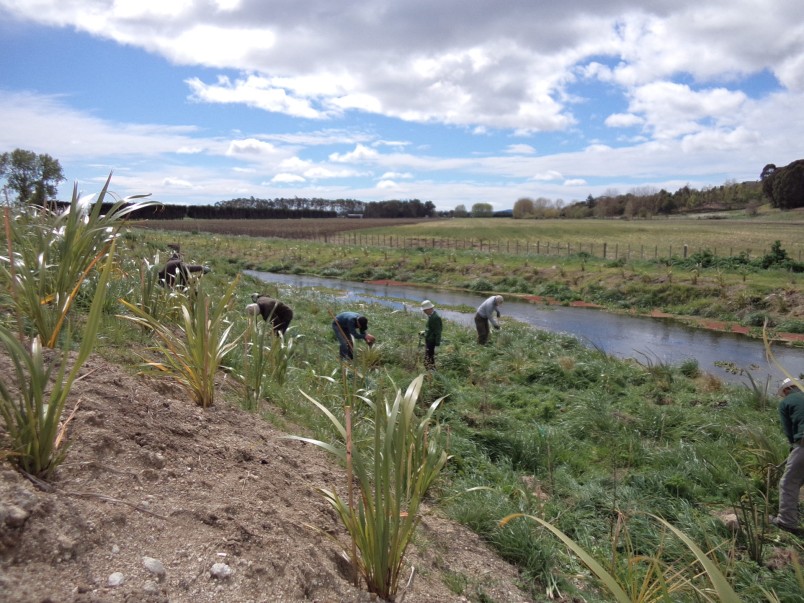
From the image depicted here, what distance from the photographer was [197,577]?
2.19m

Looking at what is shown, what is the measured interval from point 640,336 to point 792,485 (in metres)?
12.1

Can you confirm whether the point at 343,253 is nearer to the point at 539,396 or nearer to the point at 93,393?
the point at 539,396

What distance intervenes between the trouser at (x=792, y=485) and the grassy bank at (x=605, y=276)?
9.10 metres

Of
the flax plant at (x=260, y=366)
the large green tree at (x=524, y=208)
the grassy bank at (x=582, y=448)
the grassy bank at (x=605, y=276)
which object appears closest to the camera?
the grassy bank at (x=582, y=448)

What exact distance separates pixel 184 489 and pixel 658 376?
954cm

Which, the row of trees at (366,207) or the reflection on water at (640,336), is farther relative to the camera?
the row of trees at (366,207)

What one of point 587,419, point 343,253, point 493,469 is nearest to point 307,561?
point 493,469

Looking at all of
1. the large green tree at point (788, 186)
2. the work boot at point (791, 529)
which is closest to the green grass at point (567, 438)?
the work boot at point (791, 529)

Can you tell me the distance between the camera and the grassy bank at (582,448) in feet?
13.6

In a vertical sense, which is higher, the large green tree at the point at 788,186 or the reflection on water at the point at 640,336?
the large green tree at the point at 788,186

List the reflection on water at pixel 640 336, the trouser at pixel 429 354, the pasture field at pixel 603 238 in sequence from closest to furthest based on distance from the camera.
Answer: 1. the trouser at pixel 429 354
2. the reflection on water at pixel 640 336
3. the pasture field at pixel 603 238

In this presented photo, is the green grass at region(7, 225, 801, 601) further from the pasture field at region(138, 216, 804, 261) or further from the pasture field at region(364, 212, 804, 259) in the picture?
the pasture field at region(138, 216, 804, 261)

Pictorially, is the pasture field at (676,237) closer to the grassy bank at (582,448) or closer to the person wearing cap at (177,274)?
the grassy bank at (582,448)

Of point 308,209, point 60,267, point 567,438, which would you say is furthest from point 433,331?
point 308,209
